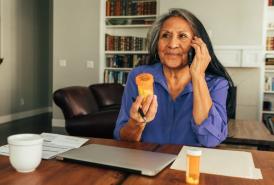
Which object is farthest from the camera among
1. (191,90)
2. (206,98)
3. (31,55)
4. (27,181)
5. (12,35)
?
(31,55)

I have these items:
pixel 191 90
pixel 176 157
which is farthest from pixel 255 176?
pixel 191 90

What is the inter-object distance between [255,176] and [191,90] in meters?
0.53

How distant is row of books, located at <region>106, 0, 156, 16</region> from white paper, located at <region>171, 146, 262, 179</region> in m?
4.28

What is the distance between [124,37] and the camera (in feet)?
17.1

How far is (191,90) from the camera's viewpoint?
4.36ft

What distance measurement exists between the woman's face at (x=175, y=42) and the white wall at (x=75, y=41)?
4053 mm

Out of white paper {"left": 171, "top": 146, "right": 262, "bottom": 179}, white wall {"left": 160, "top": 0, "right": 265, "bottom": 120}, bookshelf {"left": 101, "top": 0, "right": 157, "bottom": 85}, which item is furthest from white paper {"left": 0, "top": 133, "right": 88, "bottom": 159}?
bookshelf {"left": 101, "top": 0, "right": 157, "bottom": 85}

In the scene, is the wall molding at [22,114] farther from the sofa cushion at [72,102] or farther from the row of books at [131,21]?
the sofa cushion at [72,102]

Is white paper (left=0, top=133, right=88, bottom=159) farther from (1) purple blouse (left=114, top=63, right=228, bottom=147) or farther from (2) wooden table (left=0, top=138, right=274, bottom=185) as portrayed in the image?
(1) purple blouse (left=114, top=63, right=228, bottom=147)

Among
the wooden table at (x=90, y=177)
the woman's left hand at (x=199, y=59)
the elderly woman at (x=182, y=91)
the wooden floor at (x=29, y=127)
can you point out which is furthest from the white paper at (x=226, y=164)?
the wooden floor at (x=29, y=127)

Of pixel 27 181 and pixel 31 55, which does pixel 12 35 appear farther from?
pixel 27 181

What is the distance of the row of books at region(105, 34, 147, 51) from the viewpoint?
17.0ft

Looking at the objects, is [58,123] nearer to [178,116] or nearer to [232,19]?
[232,19]

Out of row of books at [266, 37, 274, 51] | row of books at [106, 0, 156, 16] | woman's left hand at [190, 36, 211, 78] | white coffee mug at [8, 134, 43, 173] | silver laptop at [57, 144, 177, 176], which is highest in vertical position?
row of books at [106, 0, 156, 16]
